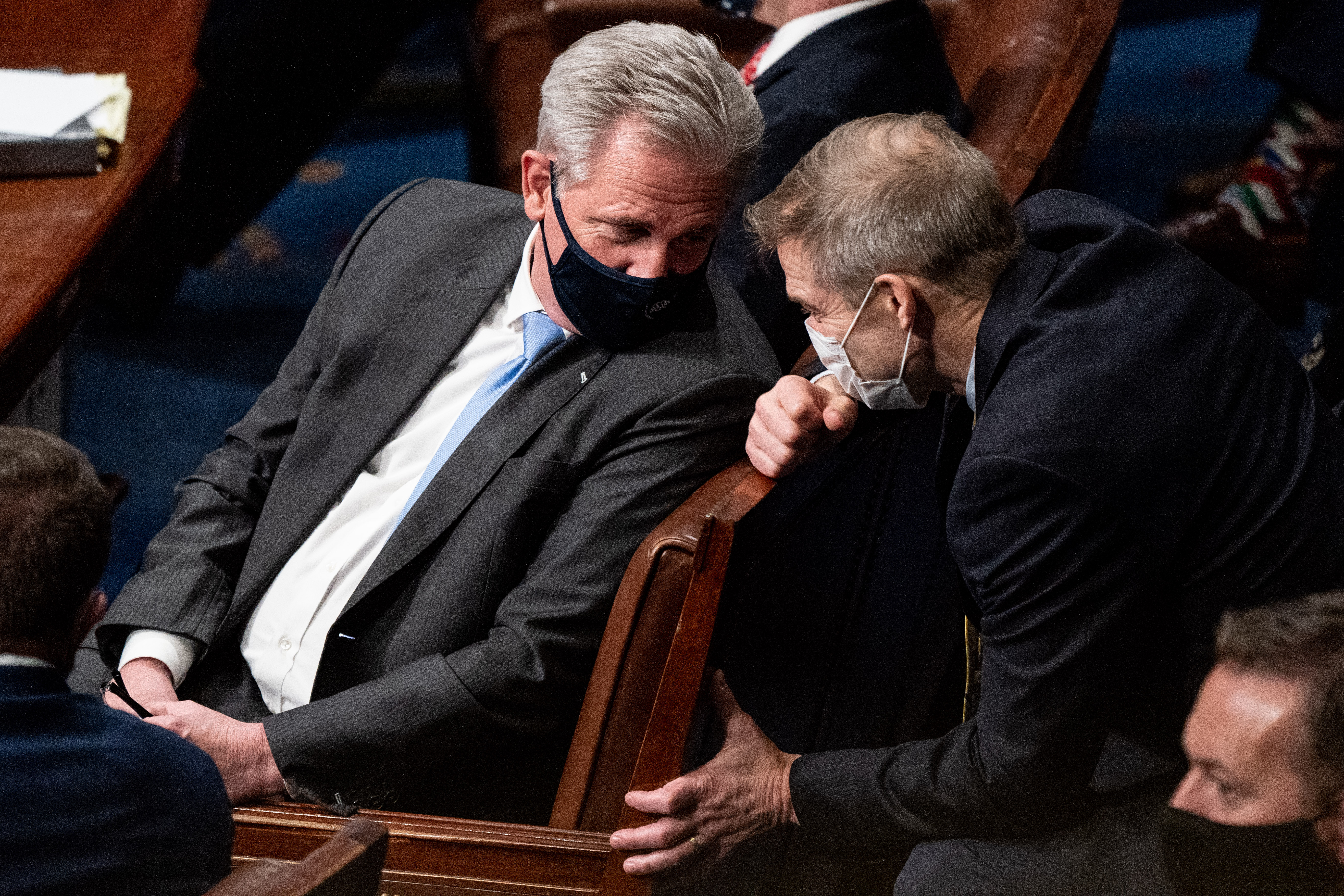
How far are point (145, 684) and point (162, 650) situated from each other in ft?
0.19

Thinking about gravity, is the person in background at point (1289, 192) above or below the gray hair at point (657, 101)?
below

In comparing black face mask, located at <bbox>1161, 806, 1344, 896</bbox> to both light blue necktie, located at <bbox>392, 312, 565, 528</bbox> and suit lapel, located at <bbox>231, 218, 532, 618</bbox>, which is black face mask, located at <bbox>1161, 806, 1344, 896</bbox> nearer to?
light blue necktie, located at <bbox>392, 312, 565, 528</bbox>

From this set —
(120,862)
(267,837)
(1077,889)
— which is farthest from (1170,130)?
(120,862)

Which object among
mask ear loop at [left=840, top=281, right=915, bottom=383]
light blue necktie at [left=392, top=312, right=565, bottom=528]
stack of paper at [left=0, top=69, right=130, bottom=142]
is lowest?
light blue necktie at [left=392, top=312, right=565, bottom=528]

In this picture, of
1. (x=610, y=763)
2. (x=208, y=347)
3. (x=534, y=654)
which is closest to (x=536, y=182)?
(x=534, y=654)

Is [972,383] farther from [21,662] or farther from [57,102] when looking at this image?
[57,102]

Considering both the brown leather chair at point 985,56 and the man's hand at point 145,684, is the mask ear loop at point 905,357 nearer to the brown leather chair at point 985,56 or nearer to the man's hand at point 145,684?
the brown leather chair at point 985,56

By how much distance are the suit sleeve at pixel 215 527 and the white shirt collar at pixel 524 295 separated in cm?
23

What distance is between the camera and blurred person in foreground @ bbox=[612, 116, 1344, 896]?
1.28 m

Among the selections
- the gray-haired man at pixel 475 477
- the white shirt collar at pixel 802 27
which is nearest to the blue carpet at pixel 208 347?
the white shirt collar at pixel 802 27

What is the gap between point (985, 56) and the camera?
252cm

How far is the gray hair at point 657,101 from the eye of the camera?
5.20 ft

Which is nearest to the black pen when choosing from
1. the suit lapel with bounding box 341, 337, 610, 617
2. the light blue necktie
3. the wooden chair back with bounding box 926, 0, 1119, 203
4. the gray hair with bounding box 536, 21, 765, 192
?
the suit lapel with bounding box 341, 337, 610, 617

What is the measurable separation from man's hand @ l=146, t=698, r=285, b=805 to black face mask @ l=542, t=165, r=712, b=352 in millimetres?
654
